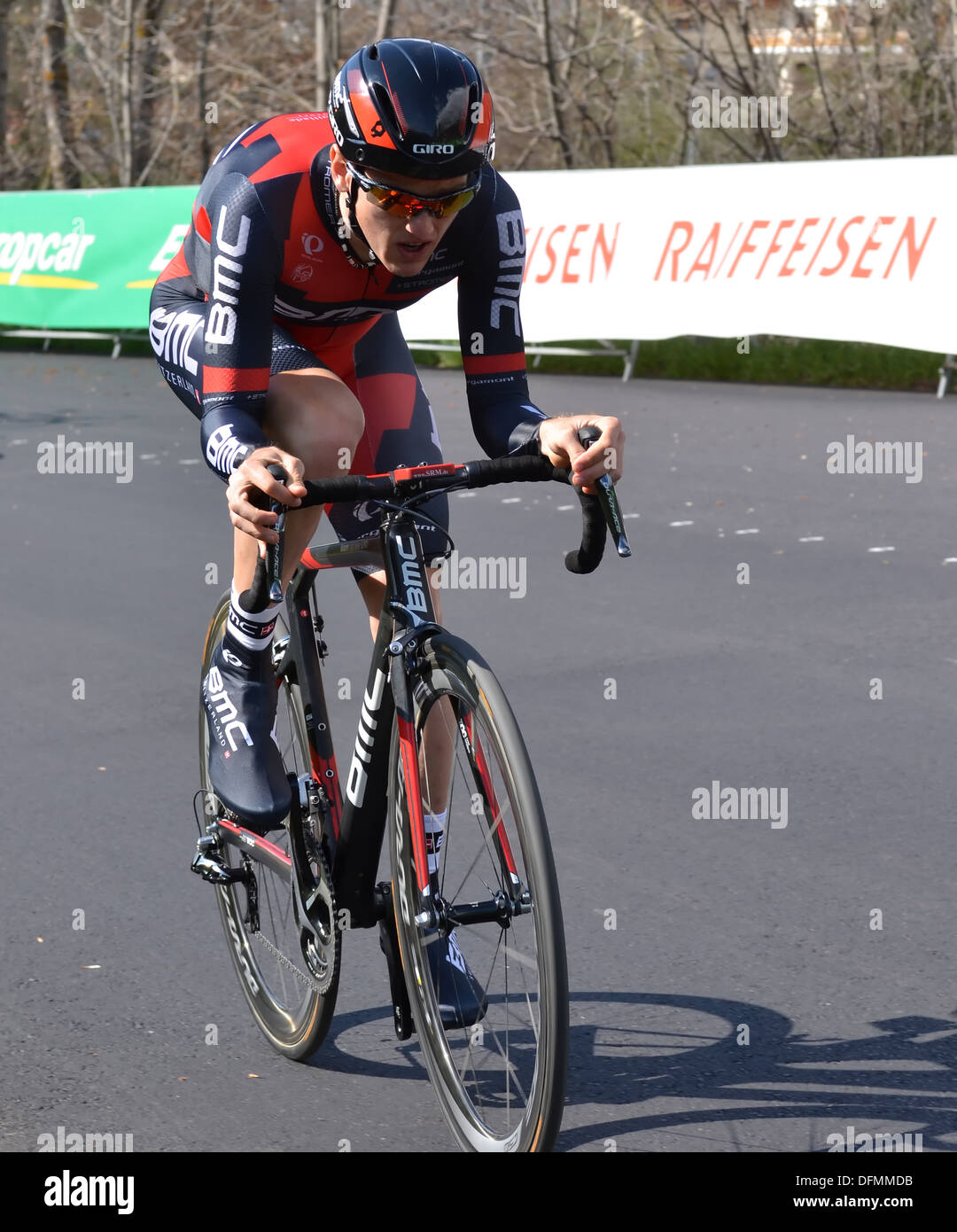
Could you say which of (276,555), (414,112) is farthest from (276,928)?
(414,112)

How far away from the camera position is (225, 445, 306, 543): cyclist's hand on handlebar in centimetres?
273

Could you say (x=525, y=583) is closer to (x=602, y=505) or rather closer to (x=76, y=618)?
(x=76, y=618)

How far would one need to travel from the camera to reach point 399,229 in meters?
3.02

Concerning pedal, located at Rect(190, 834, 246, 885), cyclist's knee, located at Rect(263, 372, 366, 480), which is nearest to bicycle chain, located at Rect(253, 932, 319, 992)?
pedal, located at Rect(190, 834, 246, 885)

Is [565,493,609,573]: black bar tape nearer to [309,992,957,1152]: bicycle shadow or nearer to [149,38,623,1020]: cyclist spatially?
[149,38,623,1020]: cyclist

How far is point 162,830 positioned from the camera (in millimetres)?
5027

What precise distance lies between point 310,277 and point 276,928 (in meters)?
1.42

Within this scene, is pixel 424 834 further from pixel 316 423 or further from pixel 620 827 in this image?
pixel 620 827

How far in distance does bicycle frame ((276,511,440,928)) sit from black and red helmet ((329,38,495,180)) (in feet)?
1.95

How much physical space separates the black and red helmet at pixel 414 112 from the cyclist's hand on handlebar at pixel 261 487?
0.53 meters

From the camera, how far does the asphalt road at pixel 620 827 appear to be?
3422 millimetres

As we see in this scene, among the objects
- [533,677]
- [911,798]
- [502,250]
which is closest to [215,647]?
[502,250]

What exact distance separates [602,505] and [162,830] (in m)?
2.54

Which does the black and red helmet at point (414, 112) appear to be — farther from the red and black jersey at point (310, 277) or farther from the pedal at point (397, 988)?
the pedal at point (397, 988)
